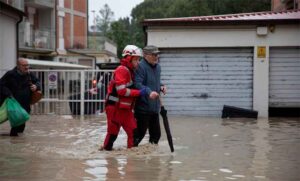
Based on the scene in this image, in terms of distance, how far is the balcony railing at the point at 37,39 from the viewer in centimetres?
4001

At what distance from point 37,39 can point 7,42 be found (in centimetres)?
2263

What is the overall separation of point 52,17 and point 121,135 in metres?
35.8

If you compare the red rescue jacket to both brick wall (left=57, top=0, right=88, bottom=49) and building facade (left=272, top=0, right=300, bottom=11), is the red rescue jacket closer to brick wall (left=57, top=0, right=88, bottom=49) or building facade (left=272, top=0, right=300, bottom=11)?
building facade (left=272, top=0, right=300, bottom=11)

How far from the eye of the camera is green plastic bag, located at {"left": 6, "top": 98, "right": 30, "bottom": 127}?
1248cm

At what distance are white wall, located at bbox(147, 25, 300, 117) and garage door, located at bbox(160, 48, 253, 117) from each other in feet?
0.94

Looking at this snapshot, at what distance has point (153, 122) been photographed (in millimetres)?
10445

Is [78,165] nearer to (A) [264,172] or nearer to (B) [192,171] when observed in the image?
(B) [192,171]

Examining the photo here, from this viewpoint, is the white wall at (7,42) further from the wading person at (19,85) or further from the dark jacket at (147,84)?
the dark jacket at (147,84)

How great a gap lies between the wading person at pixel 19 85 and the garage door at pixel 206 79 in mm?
6930

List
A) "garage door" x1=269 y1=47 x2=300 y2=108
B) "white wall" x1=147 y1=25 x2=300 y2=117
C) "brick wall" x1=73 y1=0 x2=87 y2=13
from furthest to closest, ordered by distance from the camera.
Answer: "brick wall" x1=73 y1=0 x2=87 y2=13, "garage door" x1=269 y1=47 x2=300 y2=108, "white wall" x1=147 y1=25 x2=300 y2=117

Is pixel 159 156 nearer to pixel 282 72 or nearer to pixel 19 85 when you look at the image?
pixel 19 85

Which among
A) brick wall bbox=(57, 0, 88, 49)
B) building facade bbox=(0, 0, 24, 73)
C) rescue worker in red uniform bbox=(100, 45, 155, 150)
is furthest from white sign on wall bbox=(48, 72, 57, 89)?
brick wall bbox=(57, 0, 88, 49)

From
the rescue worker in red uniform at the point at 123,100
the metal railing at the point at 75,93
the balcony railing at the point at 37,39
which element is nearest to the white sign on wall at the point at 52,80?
the metal railing at the point at 75,93

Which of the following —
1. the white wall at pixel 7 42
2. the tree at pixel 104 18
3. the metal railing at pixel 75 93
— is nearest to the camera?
the metal railing at pixel 75 93
